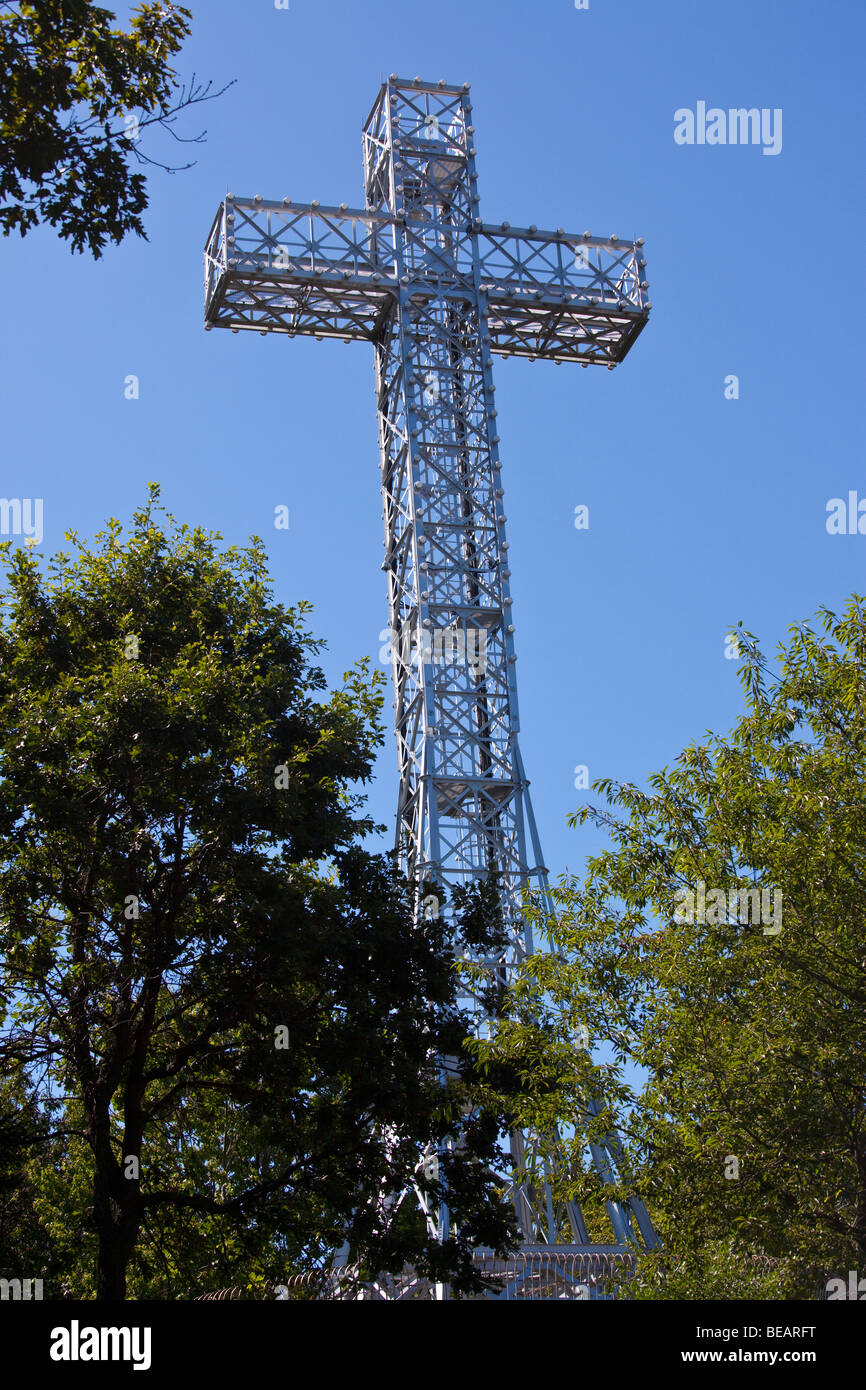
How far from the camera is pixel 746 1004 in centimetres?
1566

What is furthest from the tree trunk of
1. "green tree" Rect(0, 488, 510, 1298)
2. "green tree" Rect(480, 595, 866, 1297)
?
"green tree" Rect(480, 595, 866, 1297)

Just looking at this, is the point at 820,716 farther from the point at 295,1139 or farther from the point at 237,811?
the point at 295,1139

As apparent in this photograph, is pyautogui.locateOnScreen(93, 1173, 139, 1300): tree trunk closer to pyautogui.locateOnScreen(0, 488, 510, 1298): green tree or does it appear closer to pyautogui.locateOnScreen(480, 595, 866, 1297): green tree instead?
pyautogui.locateOnScreen(0, 488, 510, 1298): green tree

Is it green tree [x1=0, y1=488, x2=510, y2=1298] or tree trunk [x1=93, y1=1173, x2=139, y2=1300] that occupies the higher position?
green tree [x1=0, y1=488, x2=510, y2=1298]

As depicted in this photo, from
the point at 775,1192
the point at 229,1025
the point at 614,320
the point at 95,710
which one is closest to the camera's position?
the point at 775,1192

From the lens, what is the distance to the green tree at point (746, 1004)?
14.9 meters

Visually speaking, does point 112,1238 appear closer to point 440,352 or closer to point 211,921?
point 211,921

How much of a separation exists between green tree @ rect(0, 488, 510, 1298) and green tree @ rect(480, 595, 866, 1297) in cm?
260

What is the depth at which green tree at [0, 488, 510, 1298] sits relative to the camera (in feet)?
58.3

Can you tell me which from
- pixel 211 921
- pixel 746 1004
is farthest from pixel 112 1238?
pixel 746 1004

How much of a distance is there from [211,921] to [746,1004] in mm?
6557
